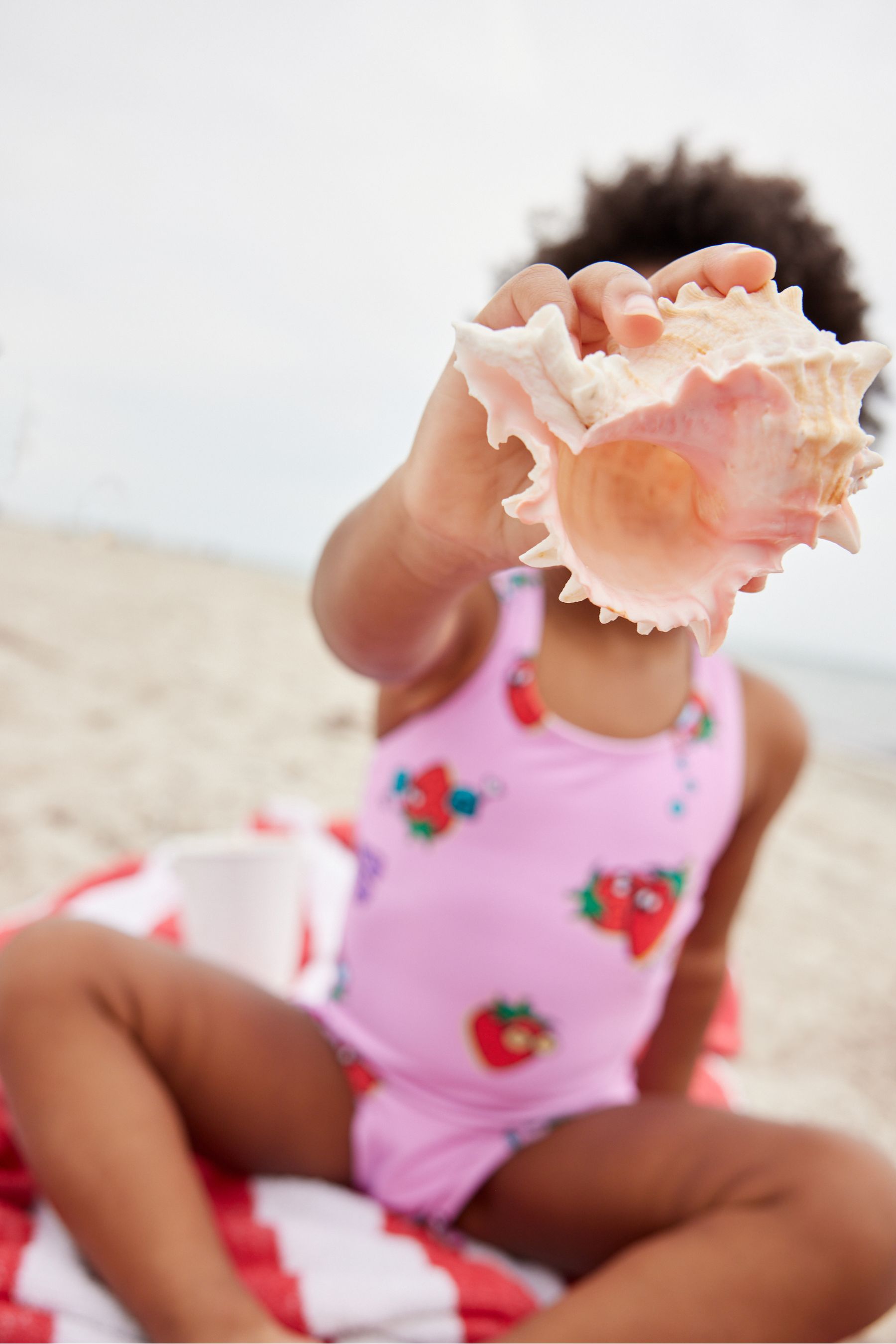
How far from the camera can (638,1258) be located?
2.57 feet

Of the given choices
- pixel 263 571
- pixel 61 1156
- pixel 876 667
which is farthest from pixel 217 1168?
pixel 876 667

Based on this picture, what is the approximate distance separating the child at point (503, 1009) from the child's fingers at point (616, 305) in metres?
0.15

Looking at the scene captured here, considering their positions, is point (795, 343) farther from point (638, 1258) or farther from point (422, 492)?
point (638, 1258)

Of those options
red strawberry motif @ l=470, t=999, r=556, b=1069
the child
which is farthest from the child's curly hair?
red strawberry motif @ l=470, t=999, r=556, b=1069

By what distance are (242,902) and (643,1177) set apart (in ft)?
2.65

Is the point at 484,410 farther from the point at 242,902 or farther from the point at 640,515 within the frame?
the point at 242,902

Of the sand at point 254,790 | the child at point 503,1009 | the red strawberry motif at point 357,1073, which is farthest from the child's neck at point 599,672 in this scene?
the sand at point 254,790

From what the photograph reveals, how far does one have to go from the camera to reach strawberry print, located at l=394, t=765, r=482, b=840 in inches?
39.7

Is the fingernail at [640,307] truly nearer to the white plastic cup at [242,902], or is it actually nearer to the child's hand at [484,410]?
the child's hand at [484,410]

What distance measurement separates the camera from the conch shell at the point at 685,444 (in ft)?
1.33

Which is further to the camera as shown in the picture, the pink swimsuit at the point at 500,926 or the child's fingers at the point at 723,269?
the pink swimsuit at the point at 500,926

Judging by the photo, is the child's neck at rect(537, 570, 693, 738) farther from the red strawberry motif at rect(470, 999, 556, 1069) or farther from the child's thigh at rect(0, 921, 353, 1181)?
the child's thigh at rect(0, 921, 353, 1181)

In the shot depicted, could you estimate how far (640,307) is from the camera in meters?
0.45

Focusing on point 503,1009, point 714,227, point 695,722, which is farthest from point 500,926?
point 714,227
